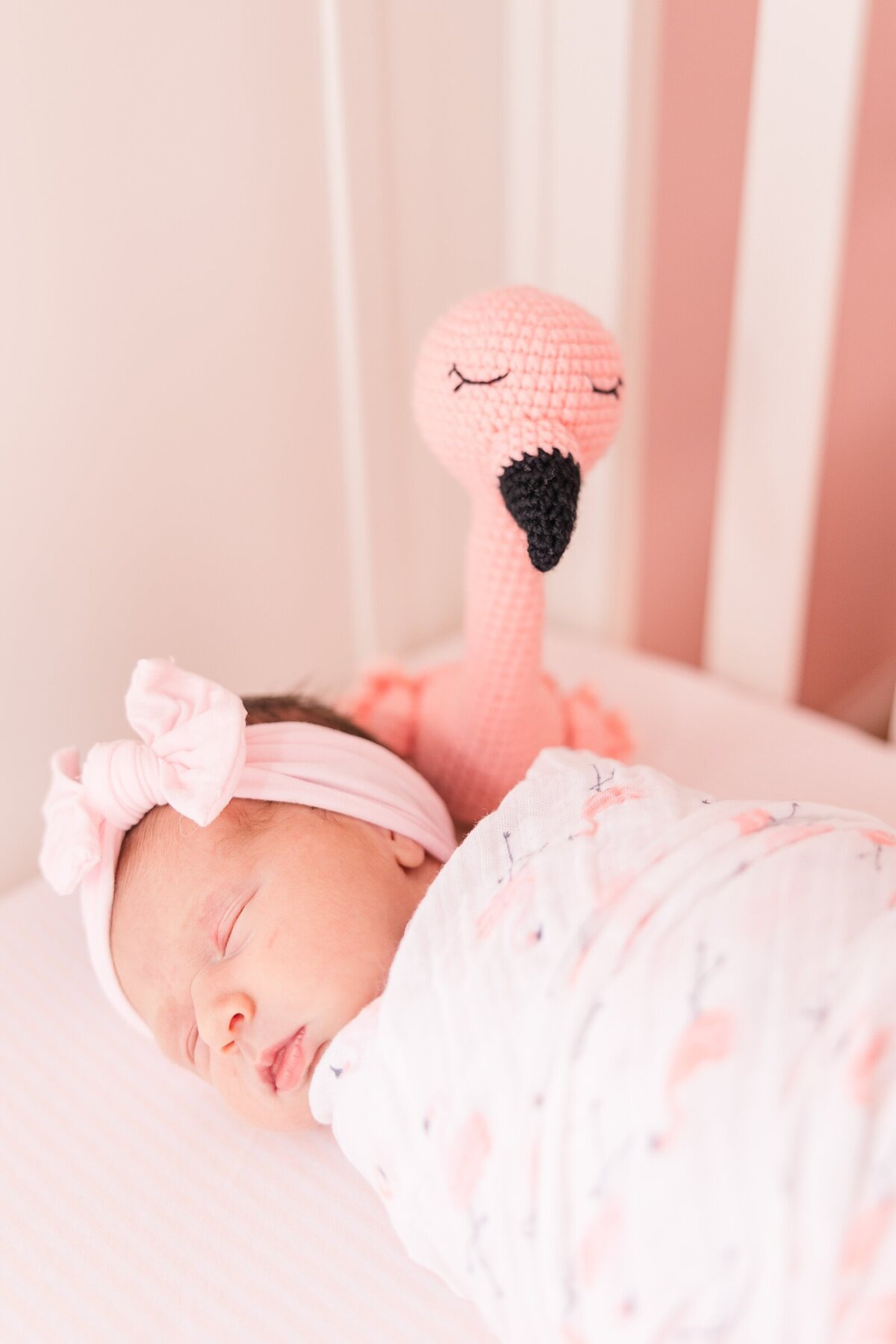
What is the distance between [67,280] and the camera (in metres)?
0.85

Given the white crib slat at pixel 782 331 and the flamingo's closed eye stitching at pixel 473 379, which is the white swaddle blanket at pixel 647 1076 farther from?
the white crib slat at pixel 782 331

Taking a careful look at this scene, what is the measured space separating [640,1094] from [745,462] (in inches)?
27.7

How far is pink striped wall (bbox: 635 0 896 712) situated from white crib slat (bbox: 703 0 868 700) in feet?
0.30

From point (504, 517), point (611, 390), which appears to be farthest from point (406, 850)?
point (611, 390)

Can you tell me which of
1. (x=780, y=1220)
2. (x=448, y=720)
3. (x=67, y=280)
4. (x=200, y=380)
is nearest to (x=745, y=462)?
(x=448, y=720)

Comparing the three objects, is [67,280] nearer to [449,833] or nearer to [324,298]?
[324,298]

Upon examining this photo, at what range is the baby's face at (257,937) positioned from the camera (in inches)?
26.0

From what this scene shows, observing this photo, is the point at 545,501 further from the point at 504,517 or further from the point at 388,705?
the point at 388,705

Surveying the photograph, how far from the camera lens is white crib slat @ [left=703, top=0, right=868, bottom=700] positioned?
85 cm

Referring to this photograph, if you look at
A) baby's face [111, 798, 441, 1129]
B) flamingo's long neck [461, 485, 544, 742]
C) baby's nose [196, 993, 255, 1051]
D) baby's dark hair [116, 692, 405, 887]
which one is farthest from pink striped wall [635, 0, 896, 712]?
baby's nose [196, 993, 255, 1051]

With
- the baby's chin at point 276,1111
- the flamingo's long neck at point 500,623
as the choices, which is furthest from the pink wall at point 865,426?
the baby's chin at point 276,1111

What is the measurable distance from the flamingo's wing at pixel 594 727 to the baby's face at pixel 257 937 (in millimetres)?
266

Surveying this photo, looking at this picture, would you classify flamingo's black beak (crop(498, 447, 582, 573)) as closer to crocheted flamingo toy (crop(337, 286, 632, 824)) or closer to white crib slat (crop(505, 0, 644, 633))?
crocheted flamingo toy (crop(337, 286, 632, 824))

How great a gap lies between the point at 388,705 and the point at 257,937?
12.8 inches
